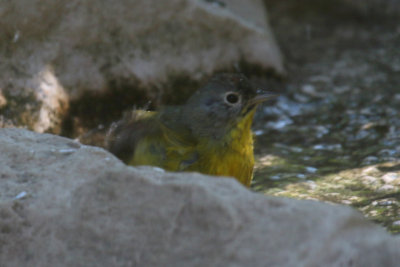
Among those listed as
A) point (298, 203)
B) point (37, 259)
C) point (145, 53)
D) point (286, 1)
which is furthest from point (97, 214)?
point (286, 1)

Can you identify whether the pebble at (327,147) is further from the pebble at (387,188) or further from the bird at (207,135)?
the bird at (207,135)

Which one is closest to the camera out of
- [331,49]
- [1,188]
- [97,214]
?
[97,214]

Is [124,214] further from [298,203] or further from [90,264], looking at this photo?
[298,203]

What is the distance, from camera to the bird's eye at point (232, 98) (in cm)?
405

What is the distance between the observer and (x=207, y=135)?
157 inches

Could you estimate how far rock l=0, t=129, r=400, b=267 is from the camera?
2244mm

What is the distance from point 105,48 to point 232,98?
2125 mm

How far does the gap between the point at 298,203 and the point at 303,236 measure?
0.75 ft

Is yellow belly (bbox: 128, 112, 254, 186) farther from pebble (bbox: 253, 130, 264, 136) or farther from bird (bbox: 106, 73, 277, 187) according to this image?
pebble (bbox: 253, 130, 264, 136)

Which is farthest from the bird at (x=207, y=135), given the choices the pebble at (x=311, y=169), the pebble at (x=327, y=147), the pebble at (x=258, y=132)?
the pebble at (x=258, y=132)

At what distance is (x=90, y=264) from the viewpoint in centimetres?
252

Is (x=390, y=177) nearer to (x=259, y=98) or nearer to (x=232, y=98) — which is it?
(x=259, y=98)

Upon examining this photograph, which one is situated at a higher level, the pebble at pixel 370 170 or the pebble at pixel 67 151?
the pebble at pixel 67 151

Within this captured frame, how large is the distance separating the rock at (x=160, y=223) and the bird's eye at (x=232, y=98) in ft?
4.20
